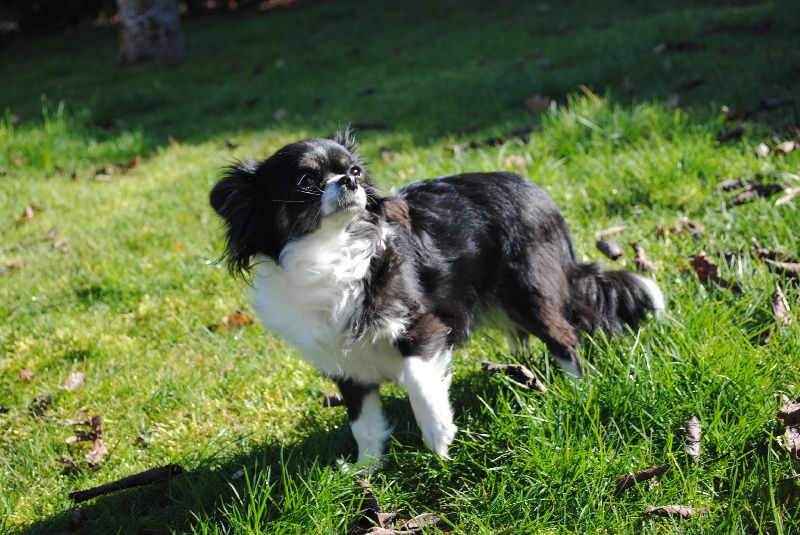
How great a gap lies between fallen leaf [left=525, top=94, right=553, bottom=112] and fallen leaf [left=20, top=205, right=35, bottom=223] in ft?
12.2

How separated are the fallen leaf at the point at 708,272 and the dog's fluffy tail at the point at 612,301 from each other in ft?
1.13

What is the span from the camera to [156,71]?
8.67 metres

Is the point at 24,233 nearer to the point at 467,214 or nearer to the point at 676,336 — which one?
the point at 467,214

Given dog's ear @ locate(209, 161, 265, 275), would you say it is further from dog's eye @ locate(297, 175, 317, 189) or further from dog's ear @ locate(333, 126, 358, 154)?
dog's ear @ locate(333, 126, 358, 154)

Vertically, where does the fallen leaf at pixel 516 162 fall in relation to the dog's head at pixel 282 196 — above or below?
below

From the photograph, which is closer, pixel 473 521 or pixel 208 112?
pixel 473 521

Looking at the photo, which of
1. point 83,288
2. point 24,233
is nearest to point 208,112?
point 24,233

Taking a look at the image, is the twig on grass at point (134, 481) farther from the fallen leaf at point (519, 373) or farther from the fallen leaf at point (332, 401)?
the fallen leaf at point (519, 373)

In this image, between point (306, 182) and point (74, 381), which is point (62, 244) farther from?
point (306, 182)

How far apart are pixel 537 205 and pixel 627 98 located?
306 cm

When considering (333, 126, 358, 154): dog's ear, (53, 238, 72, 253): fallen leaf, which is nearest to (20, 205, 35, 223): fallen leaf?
(53, 238, 72, 253): fallen leaf

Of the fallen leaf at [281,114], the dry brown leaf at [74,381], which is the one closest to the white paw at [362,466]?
the dry brown leaf at [74,381]

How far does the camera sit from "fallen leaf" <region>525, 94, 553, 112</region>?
225 inches

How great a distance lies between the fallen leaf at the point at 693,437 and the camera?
2216mm
